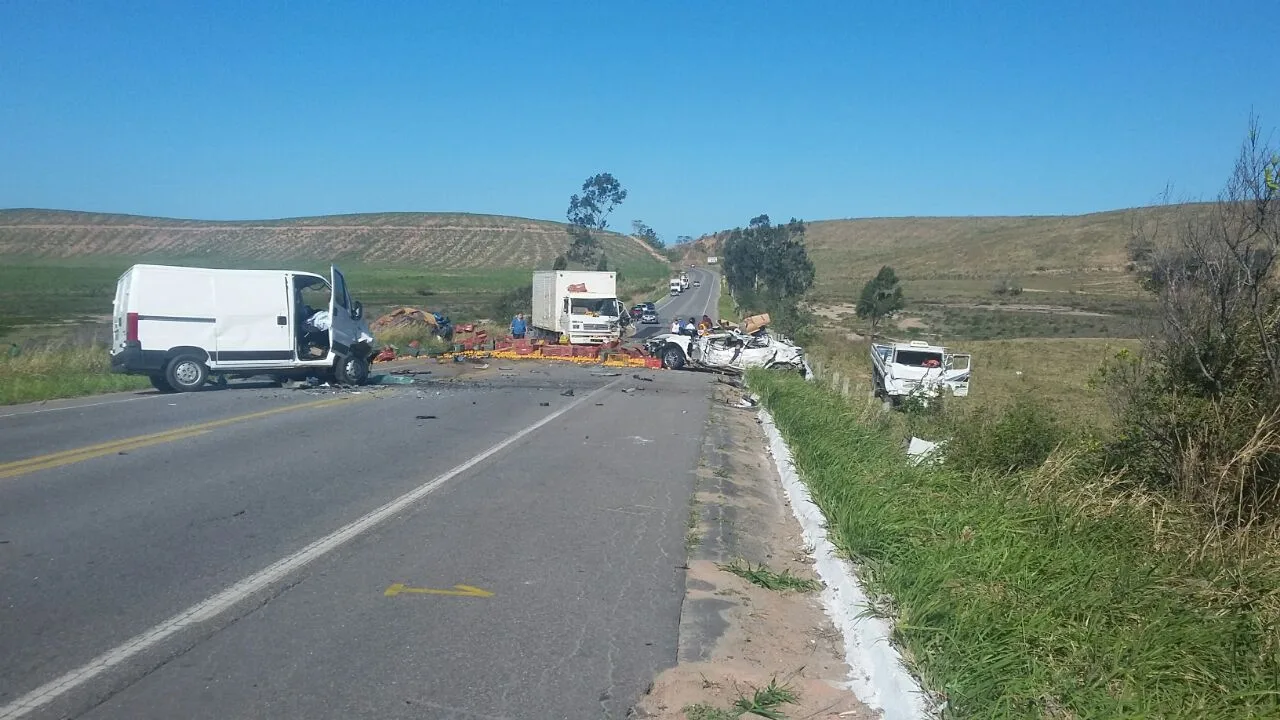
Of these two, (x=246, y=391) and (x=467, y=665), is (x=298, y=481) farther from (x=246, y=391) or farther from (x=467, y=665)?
(x=246, y=391)

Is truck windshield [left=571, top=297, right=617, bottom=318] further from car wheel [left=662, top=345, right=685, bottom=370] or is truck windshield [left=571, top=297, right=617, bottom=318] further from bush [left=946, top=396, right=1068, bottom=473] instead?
bush [left=946, top=396, right=1068, bottom=473]

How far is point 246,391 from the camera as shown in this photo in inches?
798

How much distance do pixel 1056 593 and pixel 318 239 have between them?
84.1 meters

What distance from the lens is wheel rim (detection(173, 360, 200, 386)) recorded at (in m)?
19.7

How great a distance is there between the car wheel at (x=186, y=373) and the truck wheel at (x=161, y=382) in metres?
0.15

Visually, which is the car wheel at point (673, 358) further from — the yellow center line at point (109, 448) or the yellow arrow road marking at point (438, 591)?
the yellow arrow road marking at point (438, 591)

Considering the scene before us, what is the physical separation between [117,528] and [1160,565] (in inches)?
293

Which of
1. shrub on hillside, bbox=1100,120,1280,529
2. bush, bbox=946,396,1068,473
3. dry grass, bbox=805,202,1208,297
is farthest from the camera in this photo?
dry grass, bbox=805,202,1208,297

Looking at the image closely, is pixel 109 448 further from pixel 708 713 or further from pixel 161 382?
pixel 708 713

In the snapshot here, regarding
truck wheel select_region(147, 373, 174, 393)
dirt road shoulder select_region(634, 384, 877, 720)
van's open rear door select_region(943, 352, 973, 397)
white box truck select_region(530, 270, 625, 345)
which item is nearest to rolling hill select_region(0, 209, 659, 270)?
white box truck select_region(530, 270, 625, 345)

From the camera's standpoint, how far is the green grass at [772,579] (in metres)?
7.34

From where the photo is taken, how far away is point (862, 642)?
19.6 ft

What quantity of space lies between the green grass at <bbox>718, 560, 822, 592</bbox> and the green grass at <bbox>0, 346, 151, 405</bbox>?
14540 millimetres

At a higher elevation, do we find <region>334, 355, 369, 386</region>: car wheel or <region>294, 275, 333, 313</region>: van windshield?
<region>294, 275, 333, 313</region>: van windshield
